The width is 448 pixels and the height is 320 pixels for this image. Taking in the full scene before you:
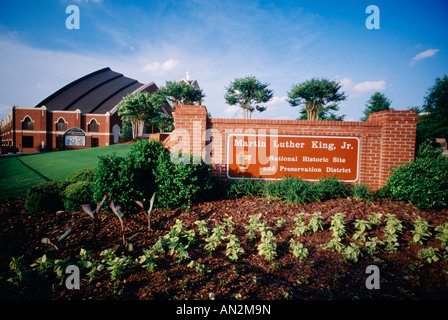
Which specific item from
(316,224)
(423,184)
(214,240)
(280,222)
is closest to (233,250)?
(214,240)

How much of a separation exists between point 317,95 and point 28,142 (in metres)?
50.2

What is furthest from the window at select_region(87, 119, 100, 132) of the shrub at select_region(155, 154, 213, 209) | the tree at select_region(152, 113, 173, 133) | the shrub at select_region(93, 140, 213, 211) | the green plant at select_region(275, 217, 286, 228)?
the green plant at select_region(275, 217, 286, 228)

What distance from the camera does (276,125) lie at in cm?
546

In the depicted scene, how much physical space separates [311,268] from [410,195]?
11.8ft

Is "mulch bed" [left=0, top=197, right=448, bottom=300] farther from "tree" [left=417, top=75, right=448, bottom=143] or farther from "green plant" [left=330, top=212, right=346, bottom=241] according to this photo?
"tree" [left=417, top=75, right=448, bottom=143]

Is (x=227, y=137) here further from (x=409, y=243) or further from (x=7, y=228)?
(x=7, y=228)

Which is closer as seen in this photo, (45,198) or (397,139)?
(45,198)

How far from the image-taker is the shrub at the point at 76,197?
4.41 metres

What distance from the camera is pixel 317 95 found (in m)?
34.0

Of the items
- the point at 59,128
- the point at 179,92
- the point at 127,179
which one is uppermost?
the point at 179,92

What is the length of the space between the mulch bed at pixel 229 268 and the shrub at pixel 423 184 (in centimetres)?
35

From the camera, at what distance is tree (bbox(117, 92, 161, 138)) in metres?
24.4

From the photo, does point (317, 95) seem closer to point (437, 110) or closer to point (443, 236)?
point (437, 110)
